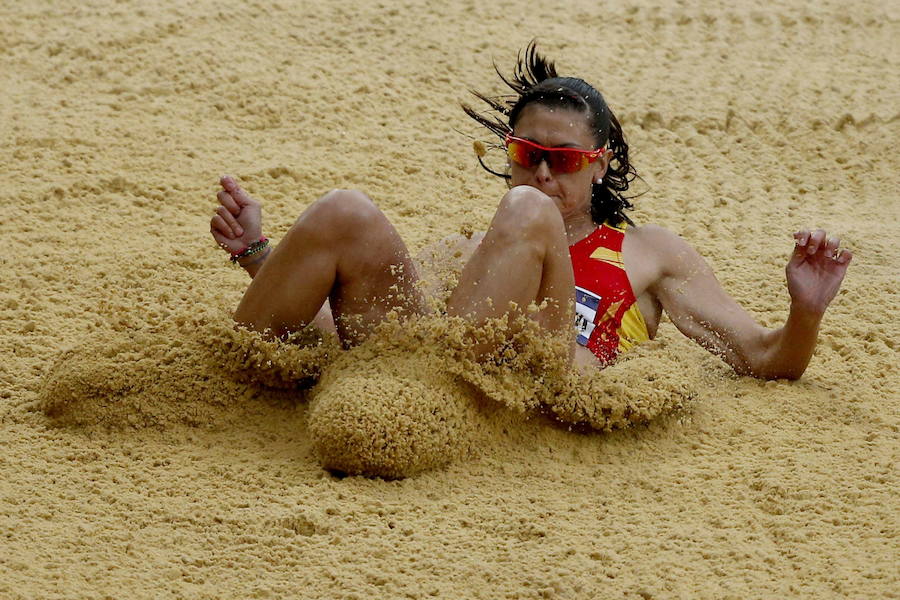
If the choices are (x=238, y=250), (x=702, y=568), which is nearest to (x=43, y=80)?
(x=238, y=250)

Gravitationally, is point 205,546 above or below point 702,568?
below

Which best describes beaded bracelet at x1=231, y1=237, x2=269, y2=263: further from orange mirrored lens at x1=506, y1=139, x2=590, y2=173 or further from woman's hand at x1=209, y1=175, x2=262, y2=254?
orange mirrored lens at x1=506, y1=139, x2=590, y2=173

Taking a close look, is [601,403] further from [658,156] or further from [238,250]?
[658,156]

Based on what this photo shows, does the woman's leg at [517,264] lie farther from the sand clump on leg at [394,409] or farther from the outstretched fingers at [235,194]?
the outstretched fingers at [235,194]

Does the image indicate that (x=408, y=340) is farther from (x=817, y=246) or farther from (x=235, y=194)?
(x=817, y=246)

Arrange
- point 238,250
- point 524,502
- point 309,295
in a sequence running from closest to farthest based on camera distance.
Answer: point 524,502
point 309,295
point 238,250

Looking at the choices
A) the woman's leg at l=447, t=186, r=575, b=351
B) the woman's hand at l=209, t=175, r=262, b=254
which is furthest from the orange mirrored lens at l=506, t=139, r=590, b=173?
the woman's hand at l=209, t=175, r=262, b=254

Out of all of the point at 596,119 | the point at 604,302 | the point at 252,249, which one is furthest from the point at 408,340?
the point at 596,119

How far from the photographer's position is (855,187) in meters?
5.36

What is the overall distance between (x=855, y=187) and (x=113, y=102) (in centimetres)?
335

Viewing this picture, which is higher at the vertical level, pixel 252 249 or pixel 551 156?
pixel 551 156

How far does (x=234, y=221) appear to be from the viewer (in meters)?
3.59

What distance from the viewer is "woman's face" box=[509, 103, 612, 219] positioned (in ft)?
12.1

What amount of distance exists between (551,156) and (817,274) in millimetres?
859
